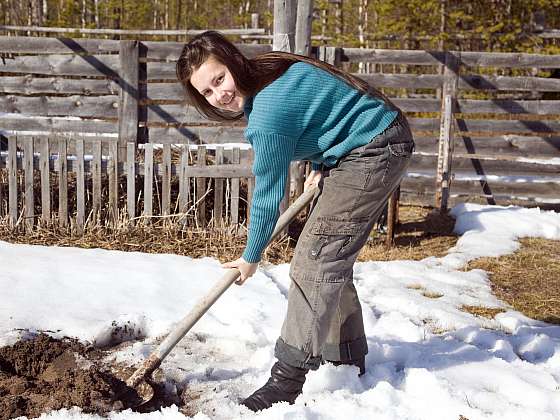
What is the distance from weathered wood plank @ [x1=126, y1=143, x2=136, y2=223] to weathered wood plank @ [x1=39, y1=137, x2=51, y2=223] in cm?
65

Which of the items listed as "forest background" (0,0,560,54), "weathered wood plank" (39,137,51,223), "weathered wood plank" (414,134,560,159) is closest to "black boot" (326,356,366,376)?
"weathered wood plank" (39,137,51,223)

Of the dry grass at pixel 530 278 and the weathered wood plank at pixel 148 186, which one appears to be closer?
the dry grass at pixel 530 278

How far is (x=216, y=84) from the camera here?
8.04 feet

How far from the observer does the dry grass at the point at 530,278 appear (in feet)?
14.4

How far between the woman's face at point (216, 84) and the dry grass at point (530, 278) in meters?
2.68

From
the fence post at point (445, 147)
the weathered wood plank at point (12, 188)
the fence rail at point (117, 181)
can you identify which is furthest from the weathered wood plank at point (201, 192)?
the fence post at point (445, 147)

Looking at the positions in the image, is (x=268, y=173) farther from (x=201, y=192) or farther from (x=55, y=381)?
(x=201, y=192)

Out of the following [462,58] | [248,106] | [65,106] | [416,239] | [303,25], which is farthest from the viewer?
[65,106]

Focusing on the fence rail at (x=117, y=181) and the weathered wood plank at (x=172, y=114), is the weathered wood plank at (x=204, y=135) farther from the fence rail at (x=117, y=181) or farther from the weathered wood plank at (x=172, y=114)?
the fence rail at (x=117, y=181)

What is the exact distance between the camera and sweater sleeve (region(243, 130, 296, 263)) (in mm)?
2383

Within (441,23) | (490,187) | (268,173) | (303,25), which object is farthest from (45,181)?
(441,23)

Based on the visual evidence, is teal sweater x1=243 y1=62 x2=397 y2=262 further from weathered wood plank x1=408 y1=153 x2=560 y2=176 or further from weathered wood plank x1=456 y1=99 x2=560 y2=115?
weathered wood plank x1=456 y1=99 x2=560 y2=115

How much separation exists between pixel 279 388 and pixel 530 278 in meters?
2.93

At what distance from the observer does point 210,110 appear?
2.68 m
